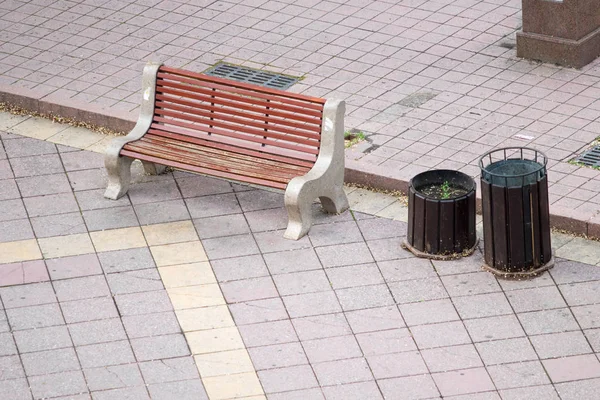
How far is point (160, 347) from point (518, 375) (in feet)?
7.80

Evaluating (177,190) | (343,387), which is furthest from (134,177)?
(343,387)

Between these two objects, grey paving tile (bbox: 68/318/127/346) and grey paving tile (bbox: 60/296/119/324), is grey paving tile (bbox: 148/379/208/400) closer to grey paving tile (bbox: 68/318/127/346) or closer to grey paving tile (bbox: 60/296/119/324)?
grey paving tile (bbox: 68/318/127/346)

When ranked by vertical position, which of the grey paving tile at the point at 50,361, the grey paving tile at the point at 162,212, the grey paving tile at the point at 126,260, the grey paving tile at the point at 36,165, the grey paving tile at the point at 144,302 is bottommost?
the grey paving tile at the point at 162,212

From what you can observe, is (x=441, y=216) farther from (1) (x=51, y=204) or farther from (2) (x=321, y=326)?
(1) (x=51, y=204)

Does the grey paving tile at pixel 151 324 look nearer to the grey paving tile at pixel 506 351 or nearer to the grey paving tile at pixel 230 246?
the grey paving tile at pixel 230 246

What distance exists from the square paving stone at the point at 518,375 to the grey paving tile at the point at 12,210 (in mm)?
4171

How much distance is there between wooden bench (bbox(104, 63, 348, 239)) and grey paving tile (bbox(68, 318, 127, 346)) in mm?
1656

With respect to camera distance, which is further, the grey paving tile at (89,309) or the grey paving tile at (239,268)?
the grey paving tile at (239,268)

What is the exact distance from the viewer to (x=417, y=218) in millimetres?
9789

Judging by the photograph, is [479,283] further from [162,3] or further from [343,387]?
[162,3]

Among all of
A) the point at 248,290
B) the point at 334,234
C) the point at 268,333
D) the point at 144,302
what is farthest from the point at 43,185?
the point at 268,333

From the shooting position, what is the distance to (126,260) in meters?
10.1

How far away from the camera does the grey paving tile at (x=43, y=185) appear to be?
437 inches

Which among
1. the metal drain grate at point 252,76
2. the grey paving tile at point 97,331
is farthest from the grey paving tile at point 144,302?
the metal drain grate at point 252,76
